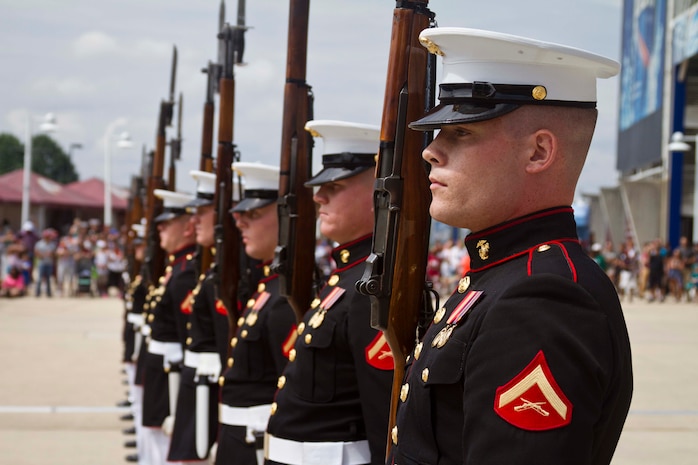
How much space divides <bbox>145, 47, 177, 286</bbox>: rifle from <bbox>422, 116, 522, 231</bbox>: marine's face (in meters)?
7.00

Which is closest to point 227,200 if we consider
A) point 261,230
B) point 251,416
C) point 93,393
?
Result: point 261,230

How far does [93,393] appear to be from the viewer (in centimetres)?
946

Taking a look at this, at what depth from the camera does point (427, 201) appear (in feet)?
8.38

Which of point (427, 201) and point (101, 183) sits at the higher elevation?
point (427, 201)

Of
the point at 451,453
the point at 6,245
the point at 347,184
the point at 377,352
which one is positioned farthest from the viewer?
the point at 6,245

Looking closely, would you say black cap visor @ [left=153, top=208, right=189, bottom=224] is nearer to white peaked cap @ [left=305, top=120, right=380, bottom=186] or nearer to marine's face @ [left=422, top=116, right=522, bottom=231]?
white peaked cap @ [left=305, top=120, right=380, bottom=186]

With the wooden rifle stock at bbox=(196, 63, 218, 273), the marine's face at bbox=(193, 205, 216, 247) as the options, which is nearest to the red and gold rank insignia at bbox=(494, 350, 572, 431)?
the marine's face at bbox=(193, 205, 216, 247)

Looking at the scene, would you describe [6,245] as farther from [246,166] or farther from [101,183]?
[101,183]

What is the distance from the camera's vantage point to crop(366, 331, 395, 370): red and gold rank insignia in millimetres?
2828

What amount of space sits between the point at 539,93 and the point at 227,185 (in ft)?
12.6

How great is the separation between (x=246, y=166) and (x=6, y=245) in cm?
1835

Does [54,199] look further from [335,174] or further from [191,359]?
[335,174]

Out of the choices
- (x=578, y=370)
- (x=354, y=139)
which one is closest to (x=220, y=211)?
(x=354, y=139)

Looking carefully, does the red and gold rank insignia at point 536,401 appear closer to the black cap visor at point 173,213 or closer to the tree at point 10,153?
the black cap visor at point 173,213
